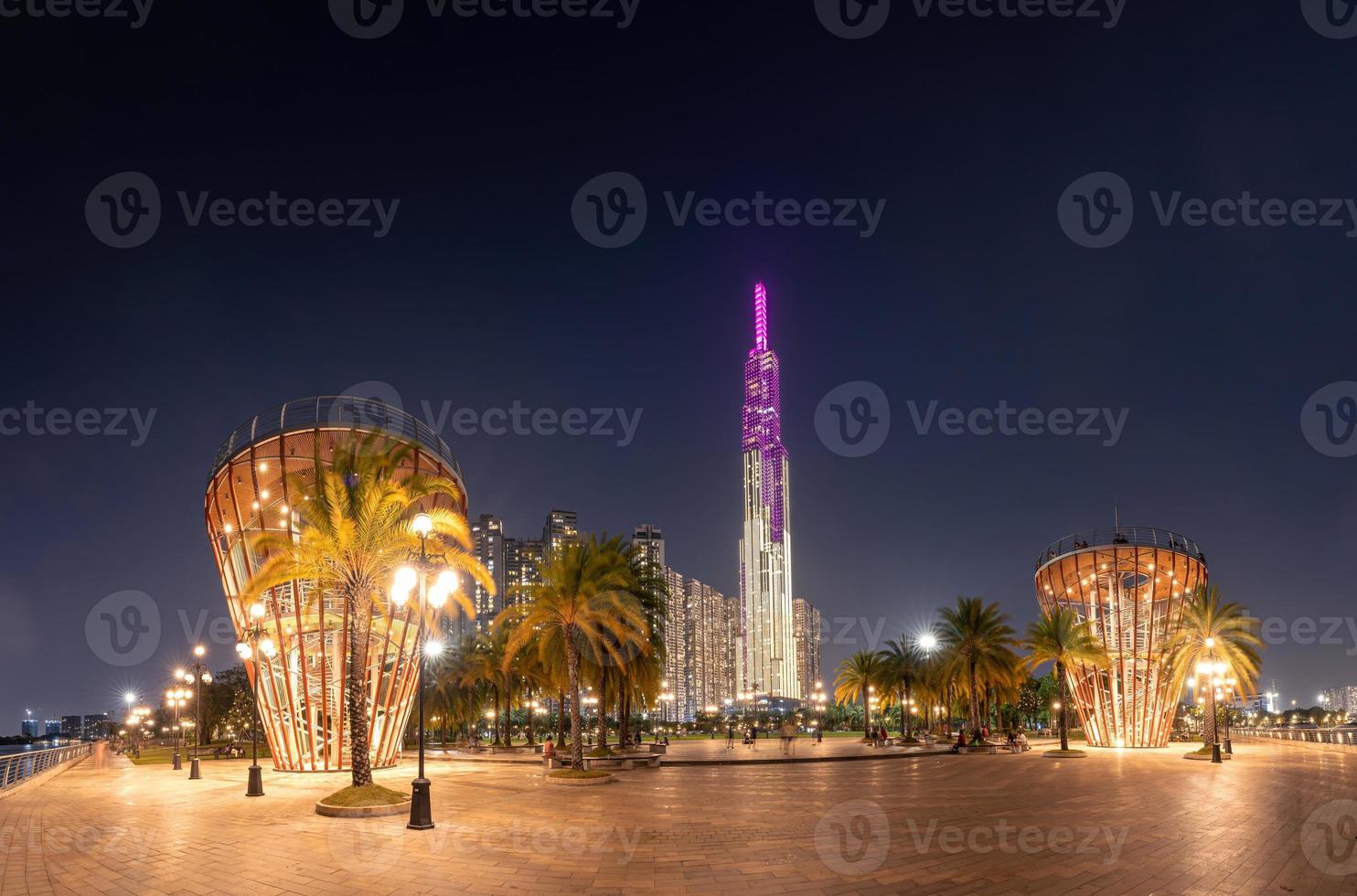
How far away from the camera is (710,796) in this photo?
65.9 feet

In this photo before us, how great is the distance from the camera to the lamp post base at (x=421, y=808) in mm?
14398

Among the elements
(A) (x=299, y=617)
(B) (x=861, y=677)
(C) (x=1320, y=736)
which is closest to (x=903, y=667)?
(B) (x=861, y=677)

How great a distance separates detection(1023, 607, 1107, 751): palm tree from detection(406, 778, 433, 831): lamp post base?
124 ft

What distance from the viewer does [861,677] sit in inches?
2362

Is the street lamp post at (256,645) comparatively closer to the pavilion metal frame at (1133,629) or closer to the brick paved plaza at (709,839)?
the brick paved plaza at (709,839)

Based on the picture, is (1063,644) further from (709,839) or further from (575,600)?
(709,839)

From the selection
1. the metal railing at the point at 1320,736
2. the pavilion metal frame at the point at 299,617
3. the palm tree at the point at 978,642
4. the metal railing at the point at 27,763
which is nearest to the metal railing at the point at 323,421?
the pavilion metal frame at the point at 299,617

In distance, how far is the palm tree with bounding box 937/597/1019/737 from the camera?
4650cm

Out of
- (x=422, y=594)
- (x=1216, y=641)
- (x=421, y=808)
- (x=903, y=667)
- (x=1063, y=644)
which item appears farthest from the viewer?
(x=903, y=667)

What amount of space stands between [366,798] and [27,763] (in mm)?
19232

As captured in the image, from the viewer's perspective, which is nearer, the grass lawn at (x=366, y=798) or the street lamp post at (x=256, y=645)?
the grass lawn at (x=366, y=798)

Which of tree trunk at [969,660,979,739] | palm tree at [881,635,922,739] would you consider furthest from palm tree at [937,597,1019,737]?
palm tree at [881,635,922,739]

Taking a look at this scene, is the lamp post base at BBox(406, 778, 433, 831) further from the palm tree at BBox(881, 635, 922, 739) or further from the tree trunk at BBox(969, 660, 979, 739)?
the palm tree at BBox(881, 635, 922, 739)

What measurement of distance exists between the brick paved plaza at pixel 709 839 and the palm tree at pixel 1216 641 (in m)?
17.4
